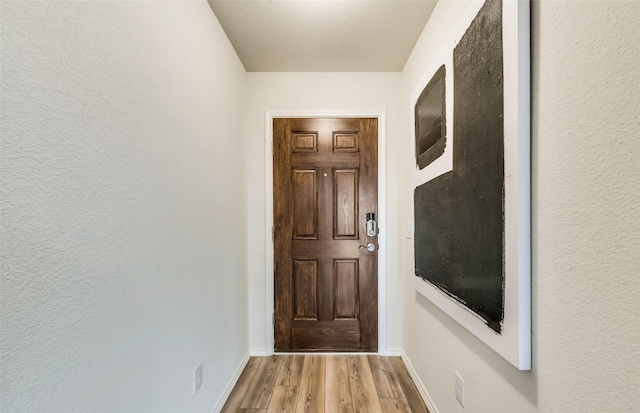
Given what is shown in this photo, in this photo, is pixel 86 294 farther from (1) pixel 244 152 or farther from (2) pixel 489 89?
(1) pixel 244 152

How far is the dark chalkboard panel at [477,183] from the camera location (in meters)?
0.97

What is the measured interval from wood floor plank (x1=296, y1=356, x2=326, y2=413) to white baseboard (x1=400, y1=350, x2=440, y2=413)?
2.06 ft

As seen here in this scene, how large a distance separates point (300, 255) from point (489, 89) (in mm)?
1842

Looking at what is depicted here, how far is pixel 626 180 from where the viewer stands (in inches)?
23.7

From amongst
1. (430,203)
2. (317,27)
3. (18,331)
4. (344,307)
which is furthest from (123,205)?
(344,307)

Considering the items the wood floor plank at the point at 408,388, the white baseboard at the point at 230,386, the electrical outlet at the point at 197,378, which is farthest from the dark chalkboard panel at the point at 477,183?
the white baseboard at the point at 230,386

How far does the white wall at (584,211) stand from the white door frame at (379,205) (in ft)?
4.70

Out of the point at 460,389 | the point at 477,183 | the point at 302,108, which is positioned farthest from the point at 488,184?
the point at 302,108

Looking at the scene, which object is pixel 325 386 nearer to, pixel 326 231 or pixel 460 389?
pixel 460 389

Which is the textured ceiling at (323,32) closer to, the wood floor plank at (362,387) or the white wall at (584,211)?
the white wall at (584,211)

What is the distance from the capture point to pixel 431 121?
→ 5.26 feet

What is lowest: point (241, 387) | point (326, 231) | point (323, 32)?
point (241, 387)

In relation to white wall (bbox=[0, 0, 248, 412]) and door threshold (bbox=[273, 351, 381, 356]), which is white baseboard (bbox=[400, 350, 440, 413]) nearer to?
door threshold (bbox=[273, 351, 381, 356])

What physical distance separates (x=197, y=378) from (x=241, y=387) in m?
0.67
